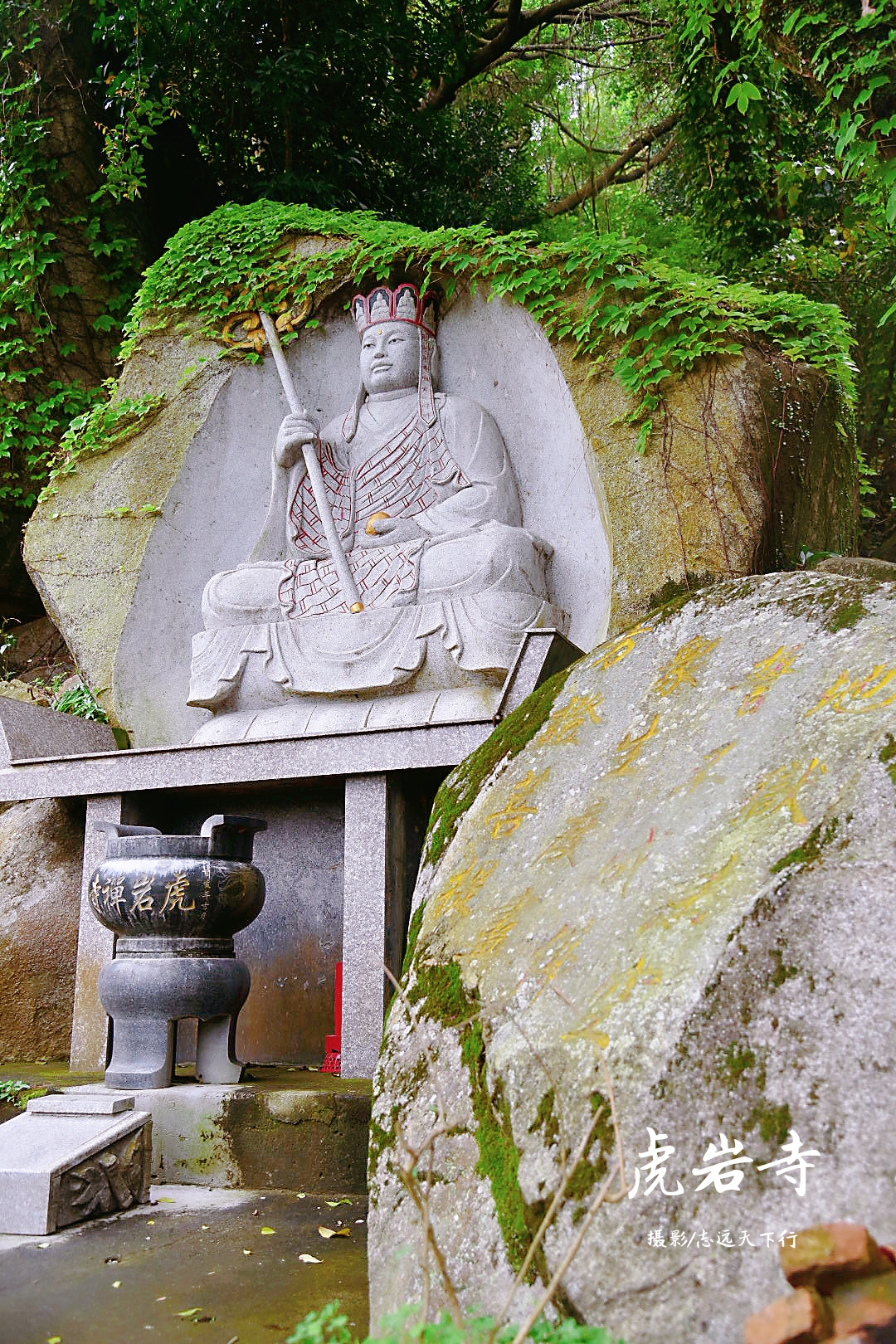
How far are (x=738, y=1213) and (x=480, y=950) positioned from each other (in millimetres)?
787

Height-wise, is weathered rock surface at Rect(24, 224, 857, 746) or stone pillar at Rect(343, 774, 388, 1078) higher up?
weathered rock surface at Rect(24, 224, 857, 746)

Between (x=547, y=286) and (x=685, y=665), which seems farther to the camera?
(x=547, y=286)

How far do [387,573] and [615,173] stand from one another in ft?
22.6

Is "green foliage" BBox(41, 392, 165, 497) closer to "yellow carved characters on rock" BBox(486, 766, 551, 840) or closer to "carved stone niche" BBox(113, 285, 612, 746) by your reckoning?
"carved stone niche" BBox(113, 285, 612, 746)

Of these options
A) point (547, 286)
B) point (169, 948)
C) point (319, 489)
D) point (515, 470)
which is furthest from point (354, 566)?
point (169, 948)

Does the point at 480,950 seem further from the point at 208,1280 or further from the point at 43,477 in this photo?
the point at 43,477

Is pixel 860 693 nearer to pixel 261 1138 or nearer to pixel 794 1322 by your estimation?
pixel 794 1322

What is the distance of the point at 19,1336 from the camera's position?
7.25 feet

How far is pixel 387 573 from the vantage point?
558 centimetres

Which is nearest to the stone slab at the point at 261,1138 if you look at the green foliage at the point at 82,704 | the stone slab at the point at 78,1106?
the stone slab at the point at 78,1106

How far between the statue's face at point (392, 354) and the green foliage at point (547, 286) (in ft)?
1.06

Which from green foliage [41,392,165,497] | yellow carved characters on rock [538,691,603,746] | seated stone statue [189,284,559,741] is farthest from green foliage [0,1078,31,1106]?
green foliage [41,392,165,497]

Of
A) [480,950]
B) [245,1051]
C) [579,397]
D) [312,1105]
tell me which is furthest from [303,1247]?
[579,397]

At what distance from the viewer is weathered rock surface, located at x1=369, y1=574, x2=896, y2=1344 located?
1516mm
